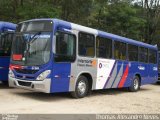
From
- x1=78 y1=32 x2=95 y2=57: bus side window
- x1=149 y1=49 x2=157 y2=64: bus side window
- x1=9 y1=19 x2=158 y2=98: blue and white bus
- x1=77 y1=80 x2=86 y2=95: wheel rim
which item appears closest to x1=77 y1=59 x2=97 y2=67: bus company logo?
x1=9 y1=19 x2=158 y2=98: blue and white bus

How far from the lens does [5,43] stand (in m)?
15.7

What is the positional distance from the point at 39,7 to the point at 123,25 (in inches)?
383

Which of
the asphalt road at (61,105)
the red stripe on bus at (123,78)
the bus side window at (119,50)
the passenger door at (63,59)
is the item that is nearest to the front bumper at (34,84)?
the passenger door at (63,59)

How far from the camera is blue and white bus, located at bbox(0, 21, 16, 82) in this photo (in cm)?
Answer: 1546

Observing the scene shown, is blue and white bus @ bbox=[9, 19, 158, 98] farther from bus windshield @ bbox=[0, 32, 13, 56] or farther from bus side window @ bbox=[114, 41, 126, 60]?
bus windshield @ bbox=[0, 32, 13, 56]

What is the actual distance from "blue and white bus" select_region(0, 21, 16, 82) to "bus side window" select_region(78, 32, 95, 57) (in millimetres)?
3546

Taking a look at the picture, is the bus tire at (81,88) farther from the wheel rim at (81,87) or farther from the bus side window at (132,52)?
the bus side window at (132,52)

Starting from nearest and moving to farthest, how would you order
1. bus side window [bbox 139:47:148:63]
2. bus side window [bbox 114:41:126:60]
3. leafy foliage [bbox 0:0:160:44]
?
bus side window [bbox 114:41:126:60], bus side window [bbox 139:47:148:63], leafy foliage [bbox 0:0:160:44]

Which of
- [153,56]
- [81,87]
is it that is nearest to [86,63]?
[81,87]

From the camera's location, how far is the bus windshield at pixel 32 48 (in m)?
12.7

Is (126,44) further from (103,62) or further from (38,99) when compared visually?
(38,99)

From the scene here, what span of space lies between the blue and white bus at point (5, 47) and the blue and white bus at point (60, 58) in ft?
6.18

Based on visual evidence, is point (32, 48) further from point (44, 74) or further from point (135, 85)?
point (135, 85)

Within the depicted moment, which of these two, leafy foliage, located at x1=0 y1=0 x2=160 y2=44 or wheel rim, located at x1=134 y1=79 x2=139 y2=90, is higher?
leafy foliage, located at x1=0 y1=0 x2=160 y2=44
